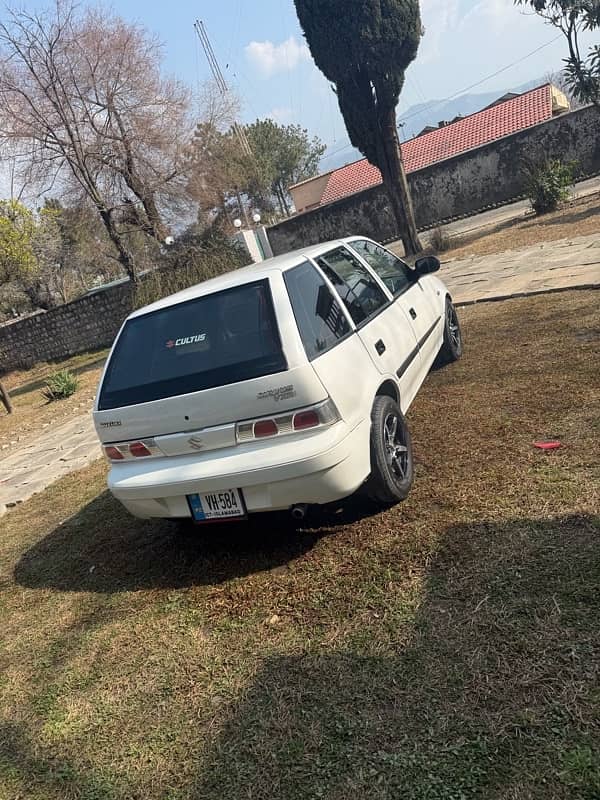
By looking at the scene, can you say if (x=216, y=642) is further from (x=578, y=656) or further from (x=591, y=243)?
(x=591, y=243)

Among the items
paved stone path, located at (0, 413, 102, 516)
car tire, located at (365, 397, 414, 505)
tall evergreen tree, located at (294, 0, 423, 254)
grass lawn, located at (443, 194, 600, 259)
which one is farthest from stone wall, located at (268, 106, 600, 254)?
car tire, located at (365, 397, 414, 505)

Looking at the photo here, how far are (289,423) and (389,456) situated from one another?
734 millimetres

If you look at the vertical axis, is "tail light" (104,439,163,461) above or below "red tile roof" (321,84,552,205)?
below

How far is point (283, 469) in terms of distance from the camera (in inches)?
119

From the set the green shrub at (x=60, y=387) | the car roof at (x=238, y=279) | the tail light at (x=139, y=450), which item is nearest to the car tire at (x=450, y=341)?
the car roof at (x=238, y=279)

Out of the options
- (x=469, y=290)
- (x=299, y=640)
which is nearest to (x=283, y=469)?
(x=299, y=640)

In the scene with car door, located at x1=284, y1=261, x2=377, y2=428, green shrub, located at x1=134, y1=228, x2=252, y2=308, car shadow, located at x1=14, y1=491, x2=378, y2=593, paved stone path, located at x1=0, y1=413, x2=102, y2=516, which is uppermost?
green shrub, located at x1=134, y1=228, x2=252, y2=308

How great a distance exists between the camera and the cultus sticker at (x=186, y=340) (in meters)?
3.45

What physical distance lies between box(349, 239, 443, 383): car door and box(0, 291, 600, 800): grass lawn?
2.45ft

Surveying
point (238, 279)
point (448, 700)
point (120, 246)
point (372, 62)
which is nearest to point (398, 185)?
point (372, 62)

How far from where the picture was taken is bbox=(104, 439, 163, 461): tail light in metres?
3.40

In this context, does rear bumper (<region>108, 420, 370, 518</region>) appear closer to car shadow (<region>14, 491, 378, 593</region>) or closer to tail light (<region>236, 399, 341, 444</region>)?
tail light (<region>236, 399, 341, 444</region>)

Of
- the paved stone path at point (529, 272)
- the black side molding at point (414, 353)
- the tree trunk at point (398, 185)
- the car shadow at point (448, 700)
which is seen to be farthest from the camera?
the tree trunk at point (398, 185)

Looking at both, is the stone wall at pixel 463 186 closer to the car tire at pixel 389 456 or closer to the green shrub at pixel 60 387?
the green shrub at pixel 60 387
